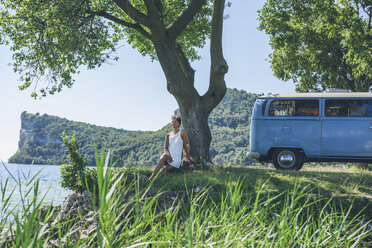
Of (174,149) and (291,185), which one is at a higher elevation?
(174,149)

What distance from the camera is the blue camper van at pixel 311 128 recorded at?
34.8ft

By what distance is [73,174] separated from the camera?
8906 mm

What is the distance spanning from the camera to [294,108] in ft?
35.9

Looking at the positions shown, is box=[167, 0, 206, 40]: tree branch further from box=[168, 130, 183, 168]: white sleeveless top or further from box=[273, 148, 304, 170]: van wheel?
box=[273, 148, 304, 170]: van wheel

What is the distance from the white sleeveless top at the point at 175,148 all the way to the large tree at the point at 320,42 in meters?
8.47

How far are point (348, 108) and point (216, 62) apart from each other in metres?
3.82

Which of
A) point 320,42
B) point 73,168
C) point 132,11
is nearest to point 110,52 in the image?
point 132,11

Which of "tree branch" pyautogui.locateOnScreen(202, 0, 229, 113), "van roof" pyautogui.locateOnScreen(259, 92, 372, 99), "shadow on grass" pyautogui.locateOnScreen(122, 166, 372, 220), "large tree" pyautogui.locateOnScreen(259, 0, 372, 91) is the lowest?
"shadow on grass" pyautogui.locateOnScreen(122, 166, 372, 220)

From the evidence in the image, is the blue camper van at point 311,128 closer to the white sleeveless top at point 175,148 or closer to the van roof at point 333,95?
the van roof at point 333,95

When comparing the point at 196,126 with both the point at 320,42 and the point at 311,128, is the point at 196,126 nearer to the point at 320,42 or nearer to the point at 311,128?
the point at 311,128

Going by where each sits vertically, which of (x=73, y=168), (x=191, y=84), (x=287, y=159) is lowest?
(x=73, y=168)

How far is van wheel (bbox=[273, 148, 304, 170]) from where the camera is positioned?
11.0 m

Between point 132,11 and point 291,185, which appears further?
point 132,11

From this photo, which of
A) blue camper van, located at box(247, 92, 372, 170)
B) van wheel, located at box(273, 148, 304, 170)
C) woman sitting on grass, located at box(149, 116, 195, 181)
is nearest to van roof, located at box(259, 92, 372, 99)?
blue camper van, located at box(247, 92, 372, 170)
